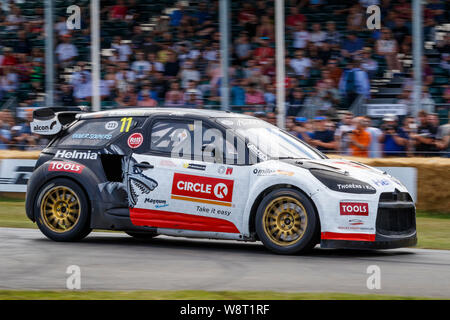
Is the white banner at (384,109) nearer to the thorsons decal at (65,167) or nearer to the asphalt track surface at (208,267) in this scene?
the asphalt track surface at (208,267)

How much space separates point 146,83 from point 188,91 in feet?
3.57

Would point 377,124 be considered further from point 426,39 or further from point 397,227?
point 397,227

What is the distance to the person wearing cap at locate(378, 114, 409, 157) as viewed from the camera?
585 inches

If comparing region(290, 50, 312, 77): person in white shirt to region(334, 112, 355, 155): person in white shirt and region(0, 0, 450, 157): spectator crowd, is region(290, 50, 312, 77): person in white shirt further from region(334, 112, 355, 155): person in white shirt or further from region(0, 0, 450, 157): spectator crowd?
region(334, 112, 355, 155): person in white shirt

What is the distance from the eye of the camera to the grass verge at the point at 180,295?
645cm

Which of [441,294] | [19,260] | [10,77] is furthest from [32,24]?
[441,294]

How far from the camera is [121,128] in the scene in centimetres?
1021

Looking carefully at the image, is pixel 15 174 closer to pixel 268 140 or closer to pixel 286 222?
pixel 268 140

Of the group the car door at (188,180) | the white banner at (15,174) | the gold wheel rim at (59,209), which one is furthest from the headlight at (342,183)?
the white banner at (15,174)

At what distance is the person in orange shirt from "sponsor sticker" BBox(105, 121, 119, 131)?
5938 millimetres

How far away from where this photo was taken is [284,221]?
29.9 feet

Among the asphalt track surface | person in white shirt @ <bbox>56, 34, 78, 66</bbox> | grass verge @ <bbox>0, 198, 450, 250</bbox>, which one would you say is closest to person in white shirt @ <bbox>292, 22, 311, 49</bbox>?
person in white shirt @ <bbox>56, 34, 78, 66</bbox>

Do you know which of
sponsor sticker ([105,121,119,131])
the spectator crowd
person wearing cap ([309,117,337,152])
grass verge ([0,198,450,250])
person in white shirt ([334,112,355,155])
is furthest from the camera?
the spectator crowd

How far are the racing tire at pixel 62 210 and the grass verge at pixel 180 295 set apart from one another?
3342 millimetres
